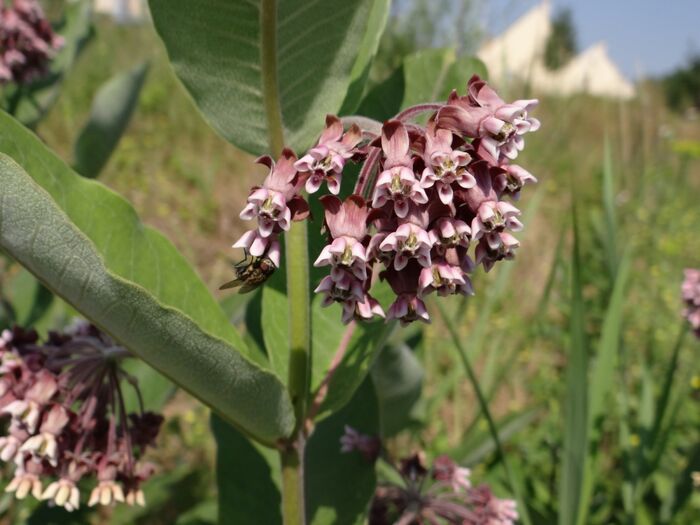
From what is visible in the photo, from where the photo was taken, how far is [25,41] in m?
2.54

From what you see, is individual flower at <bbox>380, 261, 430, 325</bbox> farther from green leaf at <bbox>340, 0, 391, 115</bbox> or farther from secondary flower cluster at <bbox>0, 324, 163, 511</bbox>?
secondary flower cluster at <bbox>0, 324, 163, 511</bbox>

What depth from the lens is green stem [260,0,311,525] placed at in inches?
41.3

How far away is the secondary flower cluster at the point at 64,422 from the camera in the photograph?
1219 millimetres

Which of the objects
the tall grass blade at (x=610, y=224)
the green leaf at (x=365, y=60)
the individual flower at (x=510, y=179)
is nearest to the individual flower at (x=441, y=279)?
the individual flower at (x=510, y=179)

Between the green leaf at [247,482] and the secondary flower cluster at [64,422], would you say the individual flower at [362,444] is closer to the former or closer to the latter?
the green leaf at [247,482]

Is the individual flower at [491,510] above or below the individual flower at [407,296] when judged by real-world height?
below

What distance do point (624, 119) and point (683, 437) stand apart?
1.33m

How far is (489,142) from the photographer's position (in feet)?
2.93

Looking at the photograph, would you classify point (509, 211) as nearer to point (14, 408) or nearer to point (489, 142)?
point (489, 142)

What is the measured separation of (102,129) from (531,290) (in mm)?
3328

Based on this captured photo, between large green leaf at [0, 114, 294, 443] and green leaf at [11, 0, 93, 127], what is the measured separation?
1.55 m

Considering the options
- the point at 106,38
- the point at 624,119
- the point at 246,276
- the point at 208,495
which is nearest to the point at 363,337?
the point at 246,276

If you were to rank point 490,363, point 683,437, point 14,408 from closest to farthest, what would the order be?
point 14,408 < point 490,363 < point 683,437

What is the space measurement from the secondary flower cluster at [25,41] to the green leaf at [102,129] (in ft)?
1.62
